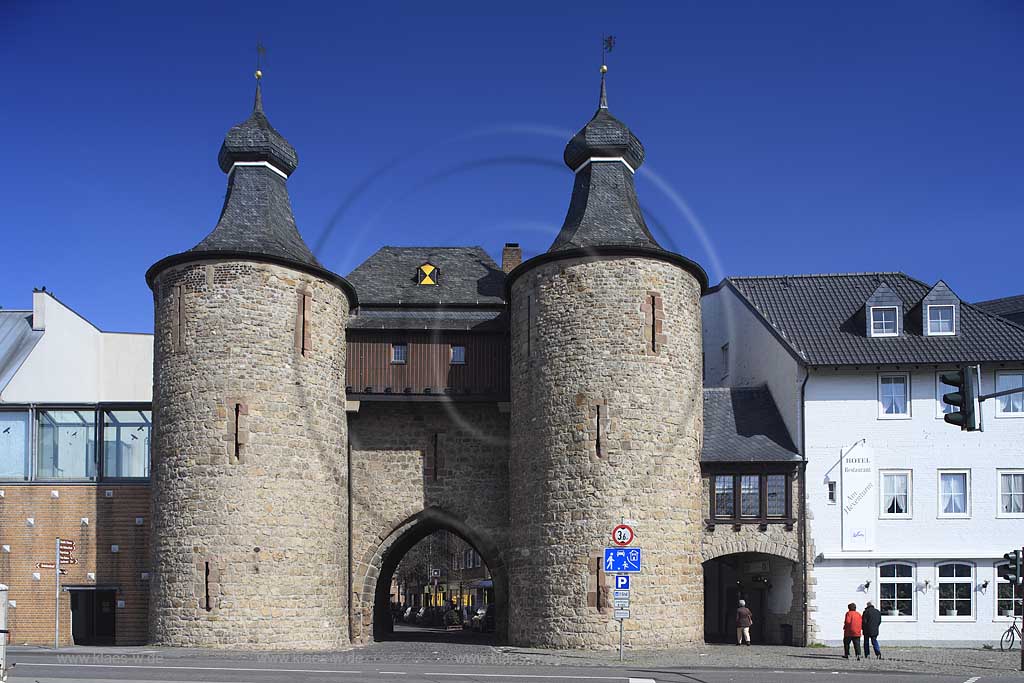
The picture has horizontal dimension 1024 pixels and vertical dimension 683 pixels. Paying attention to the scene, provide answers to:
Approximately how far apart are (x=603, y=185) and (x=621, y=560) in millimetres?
12602

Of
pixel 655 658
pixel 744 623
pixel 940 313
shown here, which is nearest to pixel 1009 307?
pixel 940 313

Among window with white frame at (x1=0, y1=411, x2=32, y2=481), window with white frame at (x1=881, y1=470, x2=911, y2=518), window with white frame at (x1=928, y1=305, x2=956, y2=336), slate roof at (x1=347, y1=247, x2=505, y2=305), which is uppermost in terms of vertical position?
slate roof at (x1=347, y1=247, x2=505, y2=305)

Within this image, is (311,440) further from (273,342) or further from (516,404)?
(516,404)

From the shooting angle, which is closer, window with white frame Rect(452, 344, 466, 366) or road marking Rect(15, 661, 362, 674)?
road marking Rect(15, 661, 362, 674)

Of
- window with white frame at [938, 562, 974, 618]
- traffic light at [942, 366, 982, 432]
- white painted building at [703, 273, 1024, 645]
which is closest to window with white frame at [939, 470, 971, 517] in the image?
white painted building at [703, 273, 1024, 645]

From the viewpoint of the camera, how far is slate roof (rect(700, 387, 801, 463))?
110ft

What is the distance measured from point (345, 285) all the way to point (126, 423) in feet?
25.4

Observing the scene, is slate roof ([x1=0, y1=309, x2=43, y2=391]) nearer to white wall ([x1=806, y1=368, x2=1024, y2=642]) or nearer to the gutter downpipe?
the gutter downpipe

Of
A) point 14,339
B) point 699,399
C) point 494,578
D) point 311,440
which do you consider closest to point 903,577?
point 699,399

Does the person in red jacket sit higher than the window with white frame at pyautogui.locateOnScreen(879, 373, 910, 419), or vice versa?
the window with white frame at pyautogui.locateOnScreen(879, 373, 910, 419)

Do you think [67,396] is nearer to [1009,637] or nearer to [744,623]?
[744,623]

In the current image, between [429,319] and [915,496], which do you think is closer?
[915,496]

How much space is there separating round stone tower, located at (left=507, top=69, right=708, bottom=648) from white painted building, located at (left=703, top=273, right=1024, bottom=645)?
354 cm

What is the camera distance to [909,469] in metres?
33.3
